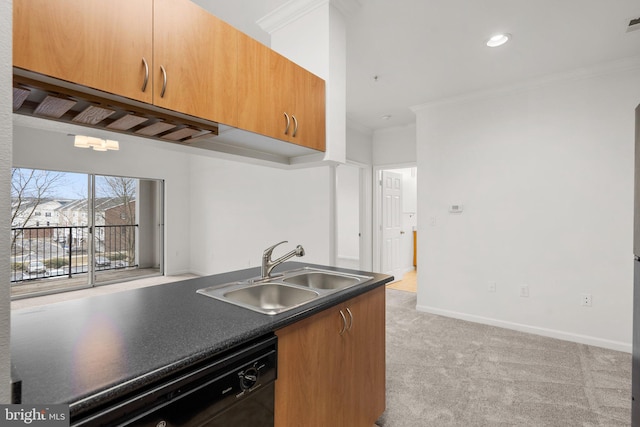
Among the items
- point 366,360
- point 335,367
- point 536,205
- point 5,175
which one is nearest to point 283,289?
point 335,367

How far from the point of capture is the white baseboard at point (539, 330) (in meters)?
2.74

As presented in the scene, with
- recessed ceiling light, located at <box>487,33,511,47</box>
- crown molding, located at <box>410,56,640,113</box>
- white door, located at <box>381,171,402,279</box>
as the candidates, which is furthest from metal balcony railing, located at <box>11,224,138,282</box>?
recessed ceiling light, located at <box>487,33,511,47</box>

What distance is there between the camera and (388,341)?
2938 mm

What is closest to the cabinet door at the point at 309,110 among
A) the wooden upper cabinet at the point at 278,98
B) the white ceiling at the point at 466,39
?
the wooden upper cabinet at the point at 278,98

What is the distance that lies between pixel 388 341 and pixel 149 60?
2914mm

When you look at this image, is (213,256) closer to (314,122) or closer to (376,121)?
(376,121)

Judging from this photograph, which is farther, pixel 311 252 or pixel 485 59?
pixel 311 252

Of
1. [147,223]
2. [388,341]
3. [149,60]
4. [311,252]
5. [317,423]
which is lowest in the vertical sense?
[388,341]

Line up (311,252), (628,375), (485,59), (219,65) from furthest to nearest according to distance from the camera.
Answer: (311,252)
(485,59)
(628,375)
(219,65)

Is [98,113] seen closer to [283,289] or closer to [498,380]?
[283,289]

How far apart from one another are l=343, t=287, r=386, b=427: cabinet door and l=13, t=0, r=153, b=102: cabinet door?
1.31 m

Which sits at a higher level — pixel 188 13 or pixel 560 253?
pixel 188 13

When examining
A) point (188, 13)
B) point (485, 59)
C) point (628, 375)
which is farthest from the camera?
point (485, 59)

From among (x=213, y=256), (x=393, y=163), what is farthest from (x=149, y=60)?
(x=213, y=256)
